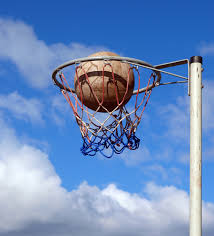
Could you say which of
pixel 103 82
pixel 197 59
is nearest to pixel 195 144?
pixel 197 59

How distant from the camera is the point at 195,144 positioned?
9062 mm

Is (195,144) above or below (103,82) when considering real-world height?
below

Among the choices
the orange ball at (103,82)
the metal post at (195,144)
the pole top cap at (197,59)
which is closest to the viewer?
the metal post at (195,144)

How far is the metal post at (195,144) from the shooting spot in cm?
876

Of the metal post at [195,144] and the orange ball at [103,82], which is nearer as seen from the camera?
the metal post at [195,144]

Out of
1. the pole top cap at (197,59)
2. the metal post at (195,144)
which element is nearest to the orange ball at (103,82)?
the pole top cap at (197,59)

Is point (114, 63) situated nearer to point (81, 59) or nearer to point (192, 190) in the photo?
point (81, 59)

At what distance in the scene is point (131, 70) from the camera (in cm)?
1141

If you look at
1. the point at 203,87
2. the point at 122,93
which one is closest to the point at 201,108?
the point at 203,87

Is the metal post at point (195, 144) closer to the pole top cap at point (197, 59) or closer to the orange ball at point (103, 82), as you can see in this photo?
the pole top cap at point (197, 59)

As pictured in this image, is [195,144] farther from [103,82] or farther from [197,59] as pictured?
[103,82]

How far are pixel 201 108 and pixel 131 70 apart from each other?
9.10 feet

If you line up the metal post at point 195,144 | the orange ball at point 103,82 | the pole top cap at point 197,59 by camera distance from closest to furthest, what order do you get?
the metal post at point 195,144 < the pole top cap at point 197,59 < the orange ball at point 103,82

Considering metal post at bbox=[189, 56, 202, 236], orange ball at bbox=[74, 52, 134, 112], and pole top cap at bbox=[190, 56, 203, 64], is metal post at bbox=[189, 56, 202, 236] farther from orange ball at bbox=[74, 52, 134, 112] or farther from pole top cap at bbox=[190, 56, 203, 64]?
orange ball at bbox=[74, 52, 134, 112]
